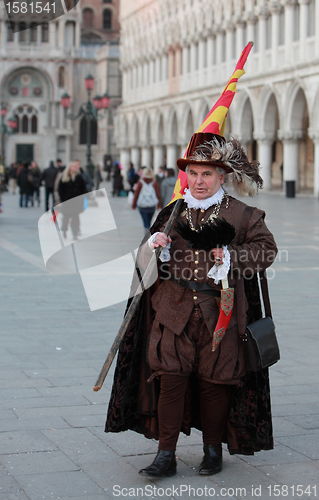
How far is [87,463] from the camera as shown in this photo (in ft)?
12.9

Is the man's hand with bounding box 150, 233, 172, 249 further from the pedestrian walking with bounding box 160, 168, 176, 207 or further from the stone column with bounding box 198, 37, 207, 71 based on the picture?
the stone column with bounding box 198, 37, 207, 71

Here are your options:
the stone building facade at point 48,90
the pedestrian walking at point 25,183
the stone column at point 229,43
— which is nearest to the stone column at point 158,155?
the stone column at point 229,43

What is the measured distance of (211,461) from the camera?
383cm

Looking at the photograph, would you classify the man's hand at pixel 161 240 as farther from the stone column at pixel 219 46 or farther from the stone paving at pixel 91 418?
the stone column at pixel 219 46

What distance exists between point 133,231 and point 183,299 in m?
12.8

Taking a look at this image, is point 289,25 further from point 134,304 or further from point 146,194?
point 134,304

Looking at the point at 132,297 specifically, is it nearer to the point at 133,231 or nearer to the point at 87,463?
the point at 87,463

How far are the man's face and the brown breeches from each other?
0.86 metres

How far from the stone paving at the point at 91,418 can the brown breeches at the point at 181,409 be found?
→ 0.60 ft

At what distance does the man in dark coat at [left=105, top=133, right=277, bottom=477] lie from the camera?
3750 mm

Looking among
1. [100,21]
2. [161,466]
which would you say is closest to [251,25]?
[161,466]

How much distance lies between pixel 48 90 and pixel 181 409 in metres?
66.2

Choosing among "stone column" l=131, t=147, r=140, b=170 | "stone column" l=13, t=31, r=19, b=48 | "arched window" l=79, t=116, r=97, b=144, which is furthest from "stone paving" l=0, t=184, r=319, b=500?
"stone column" l=13, t=31, r=19, b=48

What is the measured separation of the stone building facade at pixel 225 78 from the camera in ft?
112
